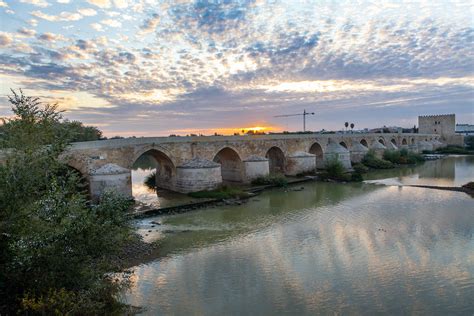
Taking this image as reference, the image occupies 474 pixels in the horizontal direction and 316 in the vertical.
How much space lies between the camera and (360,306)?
18.2 ft

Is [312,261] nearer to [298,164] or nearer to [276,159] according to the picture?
[298,164]

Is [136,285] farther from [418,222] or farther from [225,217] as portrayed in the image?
[418,222]

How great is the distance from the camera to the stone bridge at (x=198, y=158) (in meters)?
12.4

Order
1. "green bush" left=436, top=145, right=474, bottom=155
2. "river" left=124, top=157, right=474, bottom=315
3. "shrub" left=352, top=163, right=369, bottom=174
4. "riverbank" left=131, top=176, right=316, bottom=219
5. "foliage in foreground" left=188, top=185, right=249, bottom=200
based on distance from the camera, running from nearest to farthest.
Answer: "river" left=124, top=157, right=474, bottom=315
"riverbank" left=131, top=176, right=316, bottom=219
"foliage in foreground" left=188, top=185, right=249, bottom=200
"shrub" left=352, top=163, right=369, bottom=174
"green bush" left=436, top=145, right=474, bottom=155

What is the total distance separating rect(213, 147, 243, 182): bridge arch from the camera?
1825 centimetres

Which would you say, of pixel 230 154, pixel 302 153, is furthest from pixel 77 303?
pixel 302 153

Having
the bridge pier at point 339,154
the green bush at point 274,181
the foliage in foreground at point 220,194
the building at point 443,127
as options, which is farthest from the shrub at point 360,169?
the building at point 443,127

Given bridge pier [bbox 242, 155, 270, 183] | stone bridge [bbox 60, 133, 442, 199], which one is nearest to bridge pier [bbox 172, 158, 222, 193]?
stone bridge [bbox 60, 133, 442, 199]

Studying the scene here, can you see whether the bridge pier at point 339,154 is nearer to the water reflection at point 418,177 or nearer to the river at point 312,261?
the water reflection at point 418,177

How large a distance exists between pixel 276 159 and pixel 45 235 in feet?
59.8

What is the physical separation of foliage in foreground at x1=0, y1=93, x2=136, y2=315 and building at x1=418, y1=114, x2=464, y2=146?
5124 centimetres

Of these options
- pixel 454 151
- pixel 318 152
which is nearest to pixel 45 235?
pixel 318 152

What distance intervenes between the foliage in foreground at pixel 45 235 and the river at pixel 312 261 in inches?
60.9

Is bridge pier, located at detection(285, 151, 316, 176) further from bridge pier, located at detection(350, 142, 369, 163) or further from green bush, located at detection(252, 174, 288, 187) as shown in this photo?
bridge pier, located at detection(350, 142, 369, 163)
